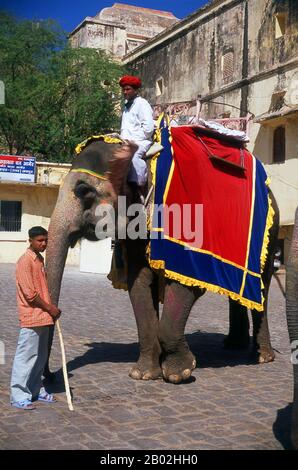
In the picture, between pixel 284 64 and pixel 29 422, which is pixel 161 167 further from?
pixel 284 64

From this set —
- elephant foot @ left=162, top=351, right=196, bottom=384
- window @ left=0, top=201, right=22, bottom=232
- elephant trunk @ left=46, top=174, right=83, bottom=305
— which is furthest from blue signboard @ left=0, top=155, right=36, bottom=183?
elephant foot @ left=162, top=351, right=196, bottom=384

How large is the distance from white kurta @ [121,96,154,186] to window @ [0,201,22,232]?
17.2 meters

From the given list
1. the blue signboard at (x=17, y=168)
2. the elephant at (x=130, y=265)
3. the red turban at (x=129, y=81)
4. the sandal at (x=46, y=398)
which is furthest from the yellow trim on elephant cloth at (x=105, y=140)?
the blue signboard at (x=17, y=168)

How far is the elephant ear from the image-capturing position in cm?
568

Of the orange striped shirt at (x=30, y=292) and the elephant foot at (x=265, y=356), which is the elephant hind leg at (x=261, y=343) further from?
the orange striped shirt at (x=30, y=292)

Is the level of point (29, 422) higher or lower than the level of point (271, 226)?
lower

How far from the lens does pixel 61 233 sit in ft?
17.6

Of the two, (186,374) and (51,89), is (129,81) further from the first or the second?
(51,89)

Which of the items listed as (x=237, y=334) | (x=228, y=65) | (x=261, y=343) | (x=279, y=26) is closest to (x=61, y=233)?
(x=261, y=343)

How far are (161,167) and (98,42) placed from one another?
24939mm

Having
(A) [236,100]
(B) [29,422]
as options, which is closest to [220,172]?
(B) [29,422]

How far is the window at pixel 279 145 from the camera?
67.4ft

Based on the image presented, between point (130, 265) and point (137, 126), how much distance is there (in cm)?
143
